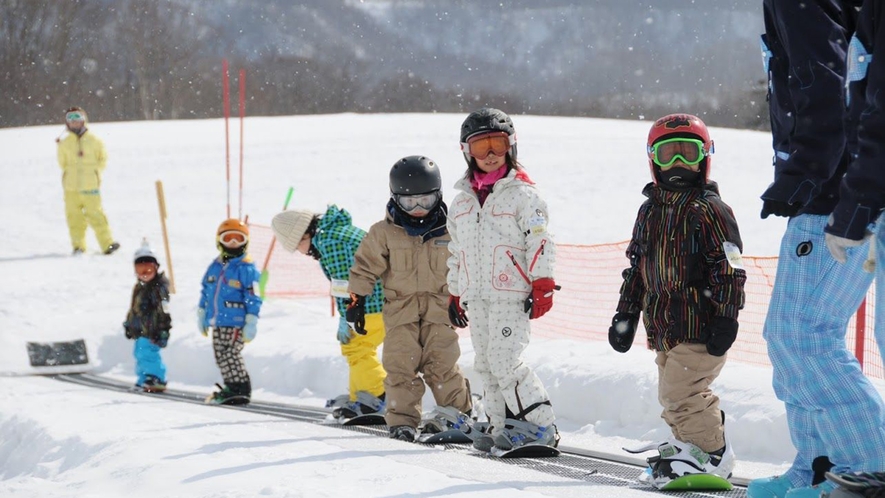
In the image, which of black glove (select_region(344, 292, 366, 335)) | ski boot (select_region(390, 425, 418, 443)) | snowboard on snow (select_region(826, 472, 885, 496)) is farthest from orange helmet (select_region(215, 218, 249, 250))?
snowboard on snow (select_region(826, 472, 885, 496))

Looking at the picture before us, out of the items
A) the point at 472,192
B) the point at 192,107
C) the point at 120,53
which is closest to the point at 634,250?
the point at 472,192

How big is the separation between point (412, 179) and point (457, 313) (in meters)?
0.95

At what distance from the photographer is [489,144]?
5.98 meters

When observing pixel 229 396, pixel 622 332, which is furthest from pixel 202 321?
pixel 622 332

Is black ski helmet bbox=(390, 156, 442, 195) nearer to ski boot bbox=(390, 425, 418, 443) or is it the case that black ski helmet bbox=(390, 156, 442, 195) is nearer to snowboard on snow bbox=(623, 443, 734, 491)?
ski boot bbox=(390, 425, 418, 443)

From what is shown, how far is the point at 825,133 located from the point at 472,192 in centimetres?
256

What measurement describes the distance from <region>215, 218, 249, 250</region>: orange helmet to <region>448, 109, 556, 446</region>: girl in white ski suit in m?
3.36

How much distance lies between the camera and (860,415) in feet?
12.0

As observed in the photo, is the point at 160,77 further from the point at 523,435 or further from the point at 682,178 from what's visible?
the point at 682,178

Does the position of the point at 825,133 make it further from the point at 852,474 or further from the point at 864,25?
the point at 852,474

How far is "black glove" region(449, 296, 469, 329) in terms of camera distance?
6.18m

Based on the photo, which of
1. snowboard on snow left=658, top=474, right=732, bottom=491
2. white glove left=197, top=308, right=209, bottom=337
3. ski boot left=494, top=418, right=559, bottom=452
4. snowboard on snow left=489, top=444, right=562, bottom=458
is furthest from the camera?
white glove left=197, top=308, right=209, bottom=337

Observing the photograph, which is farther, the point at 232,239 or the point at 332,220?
the point at 232,239

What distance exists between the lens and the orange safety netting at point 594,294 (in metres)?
8.43
